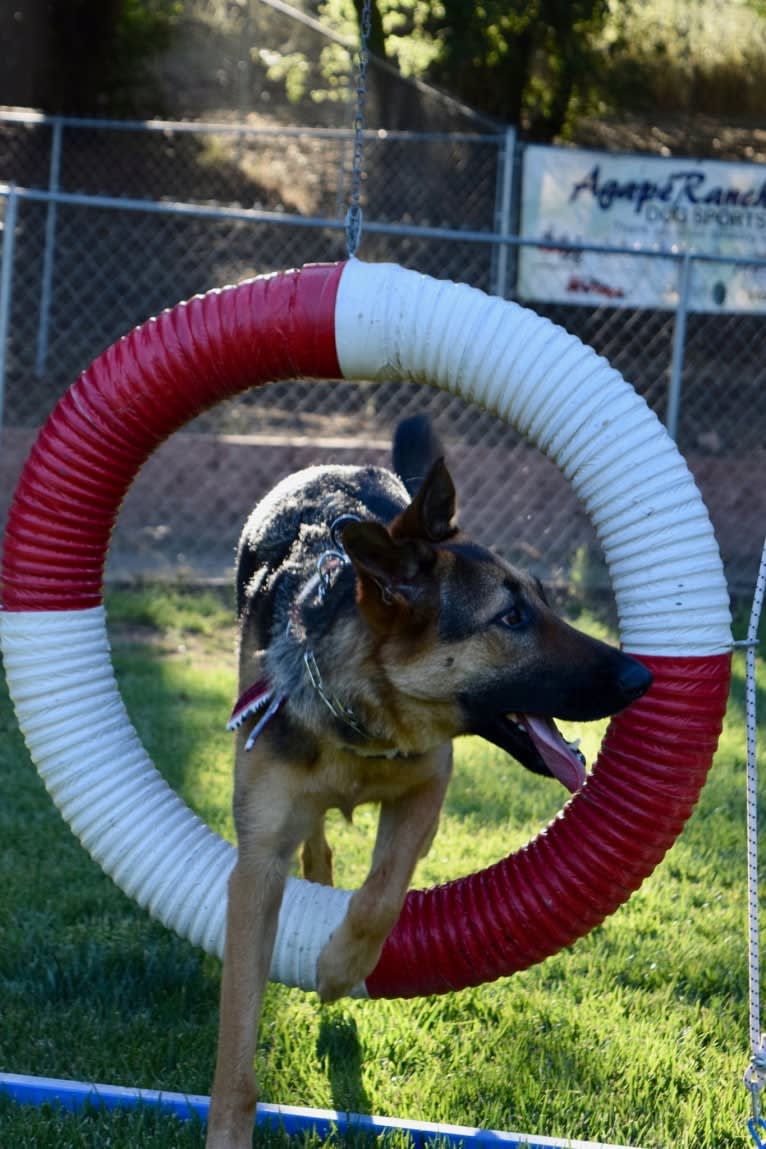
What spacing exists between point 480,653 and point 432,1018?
1.18 meters

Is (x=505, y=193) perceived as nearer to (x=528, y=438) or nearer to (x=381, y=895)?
(x=528, y=438)

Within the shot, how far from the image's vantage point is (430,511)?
10.5 ft

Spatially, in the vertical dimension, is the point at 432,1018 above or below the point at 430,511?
below

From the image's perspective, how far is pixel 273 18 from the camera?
1842cm

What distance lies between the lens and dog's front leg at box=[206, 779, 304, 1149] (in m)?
3.14

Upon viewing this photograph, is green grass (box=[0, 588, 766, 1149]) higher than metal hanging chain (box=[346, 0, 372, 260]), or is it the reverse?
metal hanging chain (box=[346, 0, 372, 260])

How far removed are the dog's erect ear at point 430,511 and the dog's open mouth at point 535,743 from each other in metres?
0.49

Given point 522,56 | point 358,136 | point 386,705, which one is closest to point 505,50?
point 522,56

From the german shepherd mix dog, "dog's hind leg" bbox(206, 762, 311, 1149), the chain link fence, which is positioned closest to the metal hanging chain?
the german shepherd mix dog

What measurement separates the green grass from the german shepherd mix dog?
11.2 inches

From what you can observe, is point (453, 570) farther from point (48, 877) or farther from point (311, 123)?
point (311, 123)

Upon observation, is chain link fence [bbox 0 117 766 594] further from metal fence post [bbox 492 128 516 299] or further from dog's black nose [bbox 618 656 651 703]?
dog's black nose [bbox 618 656 651 703]

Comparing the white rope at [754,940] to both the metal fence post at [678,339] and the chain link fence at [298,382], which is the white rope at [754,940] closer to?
the chain link fence at [298,382]

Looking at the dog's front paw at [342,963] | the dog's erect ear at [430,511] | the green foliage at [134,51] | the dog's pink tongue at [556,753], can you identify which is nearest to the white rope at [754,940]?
the dog's pink tongue at [556,753]
